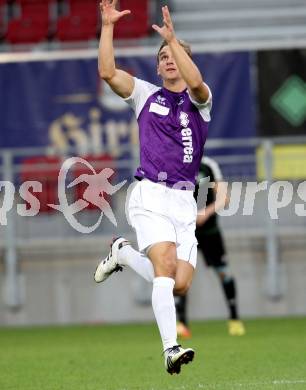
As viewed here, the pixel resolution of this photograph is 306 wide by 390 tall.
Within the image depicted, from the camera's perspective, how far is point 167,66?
7.90 meters

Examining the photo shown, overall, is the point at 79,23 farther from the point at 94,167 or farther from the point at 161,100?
the point at 161,100

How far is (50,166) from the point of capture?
608 inches

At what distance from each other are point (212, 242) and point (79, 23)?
25.3ft

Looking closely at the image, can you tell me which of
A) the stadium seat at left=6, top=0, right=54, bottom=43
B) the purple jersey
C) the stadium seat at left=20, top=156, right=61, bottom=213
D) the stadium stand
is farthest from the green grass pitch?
the stadium seat at left=6, top=0, right=54, bottom=43

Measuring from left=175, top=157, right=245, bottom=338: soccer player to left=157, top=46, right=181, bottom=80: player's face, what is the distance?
14.3 ft

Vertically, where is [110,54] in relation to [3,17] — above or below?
above

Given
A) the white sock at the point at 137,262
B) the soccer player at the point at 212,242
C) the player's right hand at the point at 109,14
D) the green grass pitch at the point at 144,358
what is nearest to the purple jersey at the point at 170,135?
the player's right hand at the point at 109,14

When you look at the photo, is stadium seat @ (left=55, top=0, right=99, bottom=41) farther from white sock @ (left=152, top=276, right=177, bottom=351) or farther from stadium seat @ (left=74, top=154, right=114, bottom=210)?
white sock @ (left=152, top=276, right=177, bottom=351)

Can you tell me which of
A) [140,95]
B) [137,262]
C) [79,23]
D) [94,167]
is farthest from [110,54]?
[79,23]

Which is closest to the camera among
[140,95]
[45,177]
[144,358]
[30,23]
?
[140,95]

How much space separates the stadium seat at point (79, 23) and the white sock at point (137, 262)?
435 inches

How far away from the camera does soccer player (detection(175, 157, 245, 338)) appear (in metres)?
12.3

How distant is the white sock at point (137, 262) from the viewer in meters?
8.14

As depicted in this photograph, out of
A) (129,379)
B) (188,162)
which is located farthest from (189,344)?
(188,162)
